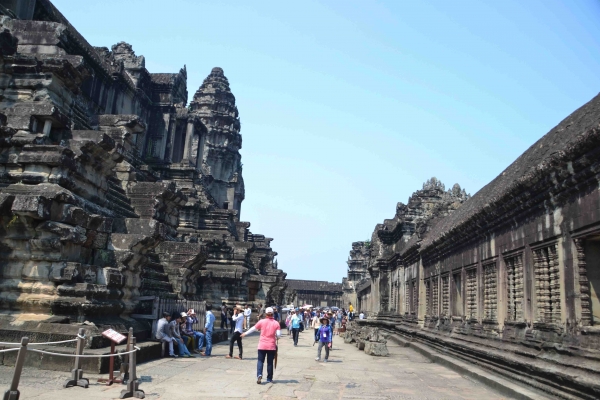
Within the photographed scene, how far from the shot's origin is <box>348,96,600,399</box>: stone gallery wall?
747cm

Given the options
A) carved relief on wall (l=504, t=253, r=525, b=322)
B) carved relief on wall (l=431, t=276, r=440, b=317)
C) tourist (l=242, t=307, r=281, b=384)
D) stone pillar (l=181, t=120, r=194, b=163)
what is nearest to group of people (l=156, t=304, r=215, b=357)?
tourist (l=242, t=307, r=281, b=384)

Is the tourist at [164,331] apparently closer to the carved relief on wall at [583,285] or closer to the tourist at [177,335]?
the tourist at [177,335]

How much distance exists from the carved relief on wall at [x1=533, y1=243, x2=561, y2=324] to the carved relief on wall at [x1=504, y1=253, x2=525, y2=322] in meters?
0.74

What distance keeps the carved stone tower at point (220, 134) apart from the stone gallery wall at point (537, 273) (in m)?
33.6

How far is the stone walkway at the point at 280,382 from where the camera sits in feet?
25.3

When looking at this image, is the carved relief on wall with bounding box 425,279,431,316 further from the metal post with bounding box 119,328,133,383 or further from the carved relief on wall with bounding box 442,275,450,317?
the metal post with bounding box 119,328,133,383

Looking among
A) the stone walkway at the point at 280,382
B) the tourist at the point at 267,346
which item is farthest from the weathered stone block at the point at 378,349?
the tourist at the point at 267,346

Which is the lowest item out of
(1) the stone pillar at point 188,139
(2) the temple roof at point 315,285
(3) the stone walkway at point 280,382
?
(3) the stone walkway at point 280,382

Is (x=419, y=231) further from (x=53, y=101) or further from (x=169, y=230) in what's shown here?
(x=53, y=101)

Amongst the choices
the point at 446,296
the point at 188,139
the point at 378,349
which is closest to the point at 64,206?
the point at 378,349

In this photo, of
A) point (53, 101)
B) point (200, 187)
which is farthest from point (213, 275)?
point (53, 101)

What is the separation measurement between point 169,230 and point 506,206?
36.9ft

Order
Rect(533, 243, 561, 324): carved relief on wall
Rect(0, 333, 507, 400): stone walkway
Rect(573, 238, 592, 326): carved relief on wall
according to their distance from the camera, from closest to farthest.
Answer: Rect(573, 238, 592, 326): carved relief on wall
Rect(0, 333, 507, 400): stone walkway
Rect(533, 243, 561, 324): carved relief on wall

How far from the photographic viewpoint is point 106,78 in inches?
998
